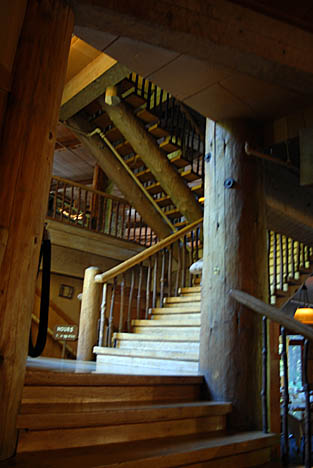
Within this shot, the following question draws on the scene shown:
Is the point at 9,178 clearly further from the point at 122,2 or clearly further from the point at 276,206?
the point at 276,206

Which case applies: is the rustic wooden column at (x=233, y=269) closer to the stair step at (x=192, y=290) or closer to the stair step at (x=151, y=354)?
the stair step at (x=151, y=354)

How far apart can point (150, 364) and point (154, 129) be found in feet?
15.9

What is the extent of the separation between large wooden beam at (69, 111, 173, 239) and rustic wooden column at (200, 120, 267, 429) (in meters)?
4.70

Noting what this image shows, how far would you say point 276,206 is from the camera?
4434 mm

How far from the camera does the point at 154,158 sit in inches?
301

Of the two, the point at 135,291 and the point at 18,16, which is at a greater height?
the point at 18,16

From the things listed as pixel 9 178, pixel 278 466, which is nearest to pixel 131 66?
pixel 9 178

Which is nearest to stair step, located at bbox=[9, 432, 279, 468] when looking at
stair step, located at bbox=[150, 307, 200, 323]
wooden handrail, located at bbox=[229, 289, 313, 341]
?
wooden handrail, located at bbox=[229, 289, 313, 341]

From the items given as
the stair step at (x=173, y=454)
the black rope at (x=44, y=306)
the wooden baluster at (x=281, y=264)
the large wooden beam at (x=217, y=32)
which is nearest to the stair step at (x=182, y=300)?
the wooden baluster at (x=281, y=264)

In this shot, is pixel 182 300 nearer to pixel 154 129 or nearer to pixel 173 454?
pixel 154 129

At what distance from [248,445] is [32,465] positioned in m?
1.44

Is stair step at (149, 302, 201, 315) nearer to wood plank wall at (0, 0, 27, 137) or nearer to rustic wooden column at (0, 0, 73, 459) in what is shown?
rustic wooden column at (0, 0, 73, 459)

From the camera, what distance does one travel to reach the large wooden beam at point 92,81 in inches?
254

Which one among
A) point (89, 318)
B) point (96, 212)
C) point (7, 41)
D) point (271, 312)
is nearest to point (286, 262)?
point (89, 318)
